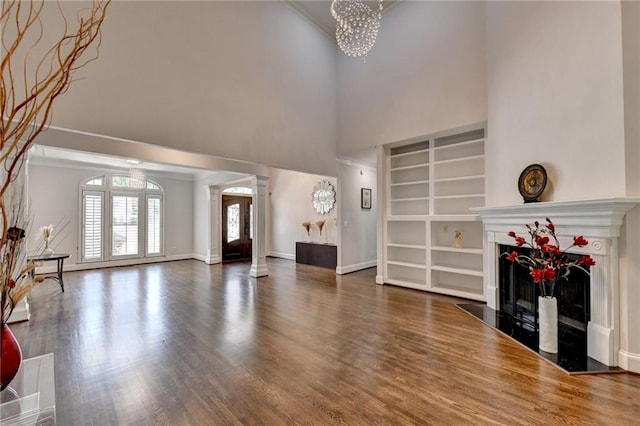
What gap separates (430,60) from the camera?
191 inches

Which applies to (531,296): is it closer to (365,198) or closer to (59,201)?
(365,198)

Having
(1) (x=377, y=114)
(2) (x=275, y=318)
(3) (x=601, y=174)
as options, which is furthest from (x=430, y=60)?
(2) (x=275, y=318)

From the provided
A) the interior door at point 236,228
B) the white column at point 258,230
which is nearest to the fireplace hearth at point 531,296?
the white column at point 258,230

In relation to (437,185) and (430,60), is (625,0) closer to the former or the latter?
(430,60)

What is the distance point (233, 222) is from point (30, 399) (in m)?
7.50

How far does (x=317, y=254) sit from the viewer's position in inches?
299

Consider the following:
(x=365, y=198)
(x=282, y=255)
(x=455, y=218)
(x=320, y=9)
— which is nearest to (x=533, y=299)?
(x=455, y=218)

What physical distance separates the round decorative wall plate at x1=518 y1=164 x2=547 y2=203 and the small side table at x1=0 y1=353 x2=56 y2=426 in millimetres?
4402

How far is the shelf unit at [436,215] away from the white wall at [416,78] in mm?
452

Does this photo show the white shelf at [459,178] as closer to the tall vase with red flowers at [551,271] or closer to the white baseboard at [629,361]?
the tall vase with red flowers at [551,271]

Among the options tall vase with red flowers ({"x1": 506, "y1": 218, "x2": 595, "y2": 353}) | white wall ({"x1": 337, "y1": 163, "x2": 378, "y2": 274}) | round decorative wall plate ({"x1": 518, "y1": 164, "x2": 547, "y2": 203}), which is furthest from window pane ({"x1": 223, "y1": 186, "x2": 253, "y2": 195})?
tall vase with red flowers ({"x1": 506, "y1": 218, "x2": 595, "y2": 353})

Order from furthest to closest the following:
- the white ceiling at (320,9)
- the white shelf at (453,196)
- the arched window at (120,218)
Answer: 1. the arched window at (120,218)
2. the white ceiling at (320,9)
3. the white shelf at (453,196)

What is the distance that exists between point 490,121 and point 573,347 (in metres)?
2.96

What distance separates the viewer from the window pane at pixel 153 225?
8234 millimetres
